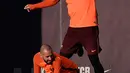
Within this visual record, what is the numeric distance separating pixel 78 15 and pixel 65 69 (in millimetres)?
701

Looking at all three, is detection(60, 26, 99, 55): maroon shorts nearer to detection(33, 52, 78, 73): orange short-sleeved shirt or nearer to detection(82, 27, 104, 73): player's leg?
detection(82, 27, 104, 73): player's leg


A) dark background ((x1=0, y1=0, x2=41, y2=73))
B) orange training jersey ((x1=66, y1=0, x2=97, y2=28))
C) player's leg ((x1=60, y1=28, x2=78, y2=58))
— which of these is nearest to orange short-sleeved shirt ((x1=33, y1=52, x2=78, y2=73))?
player's leg ((x1=60, y1=28, x2=78, y2=58))

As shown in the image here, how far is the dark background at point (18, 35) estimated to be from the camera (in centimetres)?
985

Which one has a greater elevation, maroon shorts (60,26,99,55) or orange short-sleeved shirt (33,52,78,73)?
maroon shorts (60,26,99,55)

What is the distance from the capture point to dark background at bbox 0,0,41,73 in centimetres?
985

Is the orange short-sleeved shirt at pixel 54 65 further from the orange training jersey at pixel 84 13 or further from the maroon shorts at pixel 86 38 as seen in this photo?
the orange training jersey at pixel 84 13

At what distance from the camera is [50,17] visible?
32.1 ft

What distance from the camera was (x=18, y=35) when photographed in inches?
391

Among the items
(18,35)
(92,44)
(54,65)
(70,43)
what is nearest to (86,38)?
(92,44)

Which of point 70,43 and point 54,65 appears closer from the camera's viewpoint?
point 54,65

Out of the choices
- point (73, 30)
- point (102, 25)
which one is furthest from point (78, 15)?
point (102, 25)

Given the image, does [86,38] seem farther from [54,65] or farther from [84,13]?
[54,65]

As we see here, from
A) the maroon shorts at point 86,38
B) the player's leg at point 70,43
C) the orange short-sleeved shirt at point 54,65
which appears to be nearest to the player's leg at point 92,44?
the maroon shorts at point 86,38

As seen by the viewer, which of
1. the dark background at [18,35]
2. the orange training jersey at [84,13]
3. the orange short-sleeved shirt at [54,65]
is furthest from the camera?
the dark background at [18,35]
